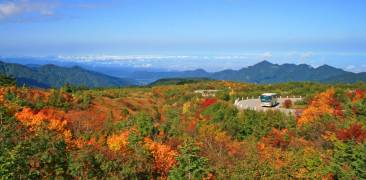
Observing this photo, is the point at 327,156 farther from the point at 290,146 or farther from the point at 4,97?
the point at 4,97

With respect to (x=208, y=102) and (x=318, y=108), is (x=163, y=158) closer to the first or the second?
(x=318, y=108)

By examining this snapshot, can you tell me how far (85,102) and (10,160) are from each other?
45390mm

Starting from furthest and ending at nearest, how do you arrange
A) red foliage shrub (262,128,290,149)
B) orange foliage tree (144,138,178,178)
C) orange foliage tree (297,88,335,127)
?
orange foliage tree (297,88,335,127)
red foliage shrub (262,128,290,149)
orange foliage tree (144,138,178,178)

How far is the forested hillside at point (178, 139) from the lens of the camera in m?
21.3

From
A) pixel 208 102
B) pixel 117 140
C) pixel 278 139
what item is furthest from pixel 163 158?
pixel 208 102

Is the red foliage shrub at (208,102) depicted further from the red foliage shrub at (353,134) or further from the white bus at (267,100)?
the red foliage shrub at (353,134)

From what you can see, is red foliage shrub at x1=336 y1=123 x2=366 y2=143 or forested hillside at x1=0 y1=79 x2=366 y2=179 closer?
forested hillside at x1=0 y1=79 x2=366 y2=179

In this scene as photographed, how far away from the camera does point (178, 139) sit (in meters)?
40.9

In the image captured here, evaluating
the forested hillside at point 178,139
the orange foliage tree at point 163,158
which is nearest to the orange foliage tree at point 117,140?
the forested hillside at point 178,139

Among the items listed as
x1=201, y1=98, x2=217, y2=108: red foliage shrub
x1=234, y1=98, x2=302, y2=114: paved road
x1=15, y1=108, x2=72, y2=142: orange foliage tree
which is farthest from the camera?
x1=201, y1=98, x2=217, y2=108: red foliage shrub

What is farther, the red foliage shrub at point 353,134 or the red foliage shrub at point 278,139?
the red foliage shrub at point 278,139

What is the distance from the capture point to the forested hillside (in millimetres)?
21344

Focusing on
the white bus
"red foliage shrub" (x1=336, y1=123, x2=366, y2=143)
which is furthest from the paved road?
"red foliage shrub" (x1=336, y1=123, x2=366, y2=143)

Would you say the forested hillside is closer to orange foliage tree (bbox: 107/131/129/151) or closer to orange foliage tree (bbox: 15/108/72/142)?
orange foliage tree (bbox: 15/108/72/142)
